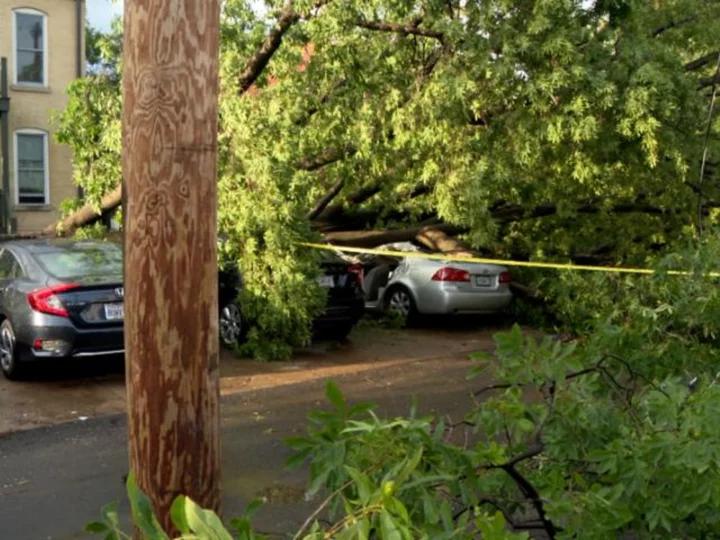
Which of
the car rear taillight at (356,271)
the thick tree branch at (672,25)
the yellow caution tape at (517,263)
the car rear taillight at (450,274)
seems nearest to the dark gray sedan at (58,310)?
the yellow caution tape at (517,263)

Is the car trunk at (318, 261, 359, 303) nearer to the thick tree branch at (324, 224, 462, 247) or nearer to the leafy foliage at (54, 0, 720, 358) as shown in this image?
the leafy foliage at (54, 0, 720, 358)

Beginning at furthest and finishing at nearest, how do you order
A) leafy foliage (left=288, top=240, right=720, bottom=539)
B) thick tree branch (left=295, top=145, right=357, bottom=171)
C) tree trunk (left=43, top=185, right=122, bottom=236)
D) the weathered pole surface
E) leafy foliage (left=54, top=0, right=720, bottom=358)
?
1. tree trunk (left=43, top=185, right=122, bottom=236)
2. thick tree branch (left=295, top=145, right=357, bottom=171)
3. leafy foliage (left=54, top=0, right=720, bottom=358)
4. the weathered pole surface
5. leafy foliage (left=288, top=240, right=720, bottom=539)

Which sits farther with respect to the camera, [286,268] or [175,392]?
[286,268]

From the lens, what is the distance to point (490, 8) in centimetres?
1091

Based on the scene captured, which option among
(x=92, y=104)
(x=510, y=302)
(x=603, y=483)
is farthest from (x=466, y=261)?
(x=603, y=483)

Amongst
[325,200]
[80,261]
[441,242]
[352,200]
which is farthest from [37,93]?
[80,261]

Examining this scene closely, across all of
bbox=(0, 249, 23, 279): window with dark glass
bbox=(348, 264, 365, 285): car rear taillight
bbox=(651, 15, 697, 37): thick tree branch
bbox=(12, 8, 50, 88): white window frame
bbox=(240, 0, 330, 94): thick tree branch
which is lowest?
bbox=(348, 264, 365, 285): car rear taillight

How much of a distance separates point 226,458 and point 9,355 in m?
3.71

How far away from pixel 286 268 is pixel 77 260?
2.40m

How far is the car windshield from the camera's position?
989cm

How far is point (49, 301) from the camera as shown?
9.48m

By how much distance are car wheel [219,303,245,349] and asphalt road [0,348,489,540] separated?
1.72 m

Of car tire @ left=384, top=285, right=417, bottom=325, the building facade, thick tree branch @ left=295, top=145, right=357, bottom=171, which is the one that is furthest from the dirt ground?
the building facade

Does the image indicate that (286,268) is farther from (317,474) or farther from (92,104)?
(317,474)
